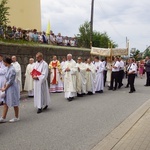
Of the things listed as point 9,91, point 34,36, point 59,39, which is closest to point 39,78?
point 9,91

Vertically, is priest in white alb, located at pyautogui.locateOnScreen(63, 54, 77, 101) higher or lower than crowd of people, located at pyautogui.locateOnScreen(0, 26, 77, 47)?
lower

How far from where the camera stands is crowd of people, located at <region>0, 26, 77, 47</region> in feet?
56.3

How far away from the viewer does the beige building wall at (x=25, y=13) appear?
26.7 meters

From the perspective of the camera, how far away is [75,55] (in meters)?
23.4

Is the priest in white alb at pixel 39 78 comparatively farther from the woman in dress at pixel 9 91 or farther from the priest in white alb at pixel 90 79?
the priest in white alb at pixel 90 79

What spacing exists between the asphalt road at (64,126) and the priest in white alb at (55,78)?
4469 mm

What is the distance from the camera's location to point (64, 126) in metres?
7.54

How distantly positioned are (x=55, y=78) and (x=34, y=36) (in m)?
5.93

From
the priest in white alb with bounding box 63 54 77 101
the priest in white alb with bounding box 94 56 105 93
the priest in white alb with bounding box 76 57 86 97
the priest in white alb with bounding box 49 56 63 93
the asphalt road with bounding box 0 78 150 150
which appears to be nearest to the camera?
the asphalt road with bounding box 0 78 150 150

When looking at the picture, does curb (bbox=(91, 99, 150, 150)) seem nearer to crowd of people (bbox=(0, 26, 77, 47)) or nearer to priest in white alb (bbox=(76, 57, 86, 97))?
priest in white alb (bbox=(76, 57, 86, 97))

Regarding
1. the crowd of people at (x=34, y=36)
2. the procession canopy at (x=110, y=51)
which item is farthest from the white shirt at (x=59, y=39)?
the procession canopy at (x=110, y=51)

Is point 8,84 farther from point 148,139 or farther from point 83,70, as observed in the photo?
point 83,70

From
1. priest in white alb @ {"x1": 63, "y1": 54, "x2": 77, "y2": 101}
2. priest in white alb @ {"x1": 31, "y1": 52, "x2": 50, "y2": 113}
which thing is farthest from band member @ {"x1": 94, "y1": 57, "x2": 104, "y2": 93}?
priest in white alb @ {"x1": 31, "y1": 52, "x2": 50, "y2": 113}

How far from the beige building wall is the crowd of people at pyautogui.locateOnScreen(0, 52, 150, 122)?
12132 millimetres
